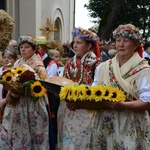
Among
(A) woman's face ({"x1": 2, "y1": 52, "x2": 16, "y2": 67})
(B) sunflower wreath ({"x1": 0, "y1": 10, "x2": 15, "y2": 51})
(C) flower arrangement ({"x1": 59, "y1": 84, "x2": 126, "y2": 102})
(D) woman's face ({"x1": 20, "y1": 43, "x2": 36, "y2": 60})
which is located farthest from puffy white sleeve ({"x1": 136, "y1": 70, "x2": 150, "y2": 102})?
(B) sunflower wreath ({"x1": 0, "y1": 10, "x2": 15, "y2": 51})

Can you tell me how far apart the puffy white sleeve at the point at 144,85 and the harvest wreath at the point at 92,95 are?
0.58ft

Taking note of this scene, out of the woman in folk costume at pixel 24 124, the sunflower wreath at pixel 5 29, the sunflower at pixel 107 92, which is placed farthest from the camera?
the sunflower wreath at pixel 5 29

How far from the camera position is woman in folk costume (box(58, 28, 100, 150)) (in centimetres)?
475

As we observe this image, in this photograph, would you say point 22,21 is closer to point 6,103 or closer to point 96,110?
point 6,103

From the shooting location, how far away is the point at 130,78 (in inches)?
141

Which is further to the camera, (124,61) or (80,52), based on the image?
(80,52)

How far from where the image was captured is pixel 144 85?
11.6 ft

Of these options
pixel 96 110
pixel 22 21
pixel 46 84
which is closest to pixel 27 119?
pixel 46 84

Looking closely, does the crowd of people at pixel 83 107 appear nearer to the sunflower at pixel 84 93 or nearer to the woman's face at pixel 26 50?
the woman's face at pixel 26 50

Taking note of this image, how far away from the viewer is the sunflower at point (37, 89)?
434 centimetres

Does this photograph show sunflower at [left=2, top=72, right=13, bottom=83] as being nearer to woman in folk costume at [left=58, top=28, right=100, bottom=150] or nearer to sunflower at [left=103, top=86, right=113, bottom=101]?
woman in folk costume at [left=58, top=28, right=100, bottom=150]

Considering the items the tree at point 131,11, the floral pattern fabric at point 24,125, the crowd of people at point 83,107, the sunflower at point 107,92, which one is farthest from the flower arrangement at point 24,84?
the tree at point 131,11

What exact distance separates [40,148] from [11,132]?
42cm

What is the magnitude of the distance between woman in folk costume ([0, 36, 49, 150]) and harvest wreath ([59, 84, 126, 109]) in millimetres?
1216
